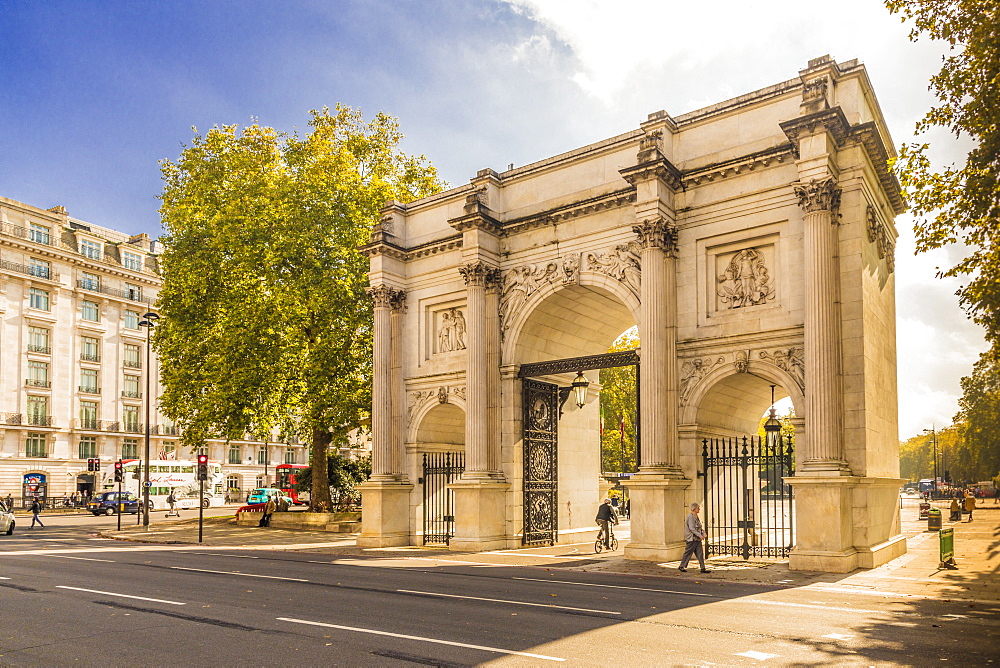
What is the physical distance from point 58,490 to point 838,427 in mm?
64545

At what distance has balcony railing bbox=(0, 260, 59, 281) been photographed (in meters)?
64.4

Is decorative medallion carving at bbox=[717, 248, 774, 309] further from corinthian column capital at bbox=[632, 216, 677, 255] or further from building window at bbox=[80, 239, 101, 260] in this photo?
building window at bbox=[80, 239, 101, 260]

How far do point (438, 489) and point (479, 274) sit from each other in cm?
785

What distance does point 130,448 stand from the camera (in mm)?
73812

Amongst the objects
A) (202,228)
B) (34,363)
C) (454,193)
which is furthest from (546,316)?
(34,363)

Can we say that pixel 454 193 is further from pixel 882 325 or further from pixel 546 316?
pixel 882 325

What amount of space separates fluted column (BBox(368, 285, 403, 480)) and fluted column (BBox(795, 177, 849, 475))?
14.1 m

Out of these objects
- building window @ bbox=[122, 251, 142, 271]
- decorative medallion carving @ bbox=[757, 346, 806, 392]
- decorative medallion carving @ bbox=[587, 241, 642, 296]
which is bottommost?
decorative medallion carving @ bbox=[757, 346, 806, 392]

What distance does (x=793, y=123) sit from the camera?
A: 1970 cm

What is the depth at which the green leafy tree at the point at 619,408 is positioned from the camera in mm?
60250

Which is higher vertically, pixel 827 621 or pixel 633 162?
pixel 633 162

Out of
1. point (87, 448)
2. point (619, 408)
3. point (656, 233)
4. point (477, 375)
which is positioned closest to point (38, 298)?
point (87, 448)

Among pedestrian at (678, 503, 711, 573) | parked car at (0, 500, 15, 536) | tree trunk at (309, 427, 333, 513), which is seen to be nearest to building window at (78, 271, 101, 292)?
parked car at (0, 500, 15, 536)

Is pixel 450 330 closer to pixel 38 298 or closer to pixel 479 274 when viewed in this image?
pixel 479 274
